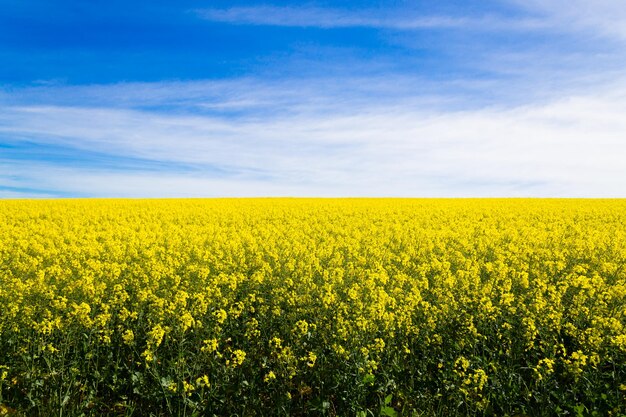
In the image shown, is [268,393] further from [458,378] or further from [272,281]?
[272,281]

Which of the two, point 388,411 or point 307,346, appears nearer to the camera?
point 388,411

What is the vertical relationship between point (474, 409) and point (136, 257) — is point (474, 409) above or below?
below

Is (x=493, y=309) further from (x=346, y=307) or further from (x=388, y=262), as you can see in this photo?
(x=388, y=262)

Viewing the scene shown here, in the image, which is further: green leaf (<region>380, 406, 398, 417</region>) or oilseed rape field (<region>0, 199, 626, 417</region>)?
oilseed rape field (<region>0, 199, 626, 417</region>)

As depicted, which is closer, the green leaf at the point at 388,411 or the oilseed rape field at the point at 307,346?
the green leaf at the point at 388,411

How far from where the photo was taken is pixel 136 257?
449 inches

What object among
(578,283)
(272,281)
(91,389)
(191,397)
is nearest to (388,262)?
(272,281)

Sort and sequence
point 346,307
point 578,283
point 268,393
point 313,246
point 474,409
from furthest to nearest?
1. point 313,246
2. point 578,283
3. point 346,307
4. point 268,393
5. point 474,409

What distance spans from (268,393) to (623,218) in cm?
2354

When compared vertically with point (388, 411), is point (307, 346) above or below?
above

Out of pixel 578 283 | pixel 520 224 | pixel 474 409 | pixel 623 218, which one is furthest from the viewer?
pixel 623 218

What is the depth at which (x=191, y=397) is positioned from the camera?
6133mm

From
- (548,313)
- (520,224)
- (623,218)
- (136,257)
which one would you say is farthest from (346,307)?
(623,218)

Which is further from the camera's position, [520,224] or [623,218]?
[623,218]
